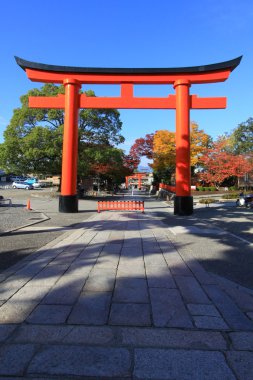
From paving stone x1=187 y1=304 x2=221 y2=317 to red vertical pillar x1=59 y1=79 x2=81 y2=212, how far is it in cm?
1244

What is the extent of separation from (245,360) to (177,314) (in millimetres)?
1000

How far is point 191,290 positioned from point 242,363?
1.75 metres

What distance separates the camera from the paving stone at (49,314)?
3.32m

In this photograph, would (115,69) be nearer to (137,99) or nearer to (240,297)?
(137,99)

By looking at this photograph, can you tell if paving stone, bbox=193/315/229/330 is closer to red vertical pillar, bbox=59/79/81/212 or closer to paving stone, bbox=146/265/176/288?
paving stone, bbox=146/265/176/288

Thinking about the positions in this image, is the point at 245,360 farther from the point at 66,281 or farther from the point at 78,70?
the point at 78,70

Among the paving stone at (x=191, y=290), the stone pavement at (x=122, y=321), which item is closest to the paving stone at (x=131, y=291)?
the stone pavement at (x=122, y=321)

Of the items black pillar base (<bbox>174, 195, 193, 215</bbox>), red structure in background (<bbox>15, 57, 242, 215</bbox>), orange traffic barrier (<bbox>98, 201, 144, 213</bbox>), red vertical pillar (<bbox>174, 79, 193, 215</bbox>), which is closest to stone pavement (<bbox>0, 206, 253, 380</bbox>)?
black pillar base (<bbox>174, 195, 193, 215</bbox>)

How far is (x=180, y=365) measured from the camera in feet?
8.32

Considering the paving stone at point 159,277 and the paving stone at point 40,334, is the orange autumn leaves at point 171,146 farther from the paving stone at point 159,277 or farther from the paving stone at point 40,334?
the paving stone at point 40,334

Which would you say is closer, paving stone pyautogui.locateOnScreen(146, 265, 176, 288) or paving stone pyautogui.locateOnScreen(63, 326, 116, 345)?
paving stone pyautogui.locateOnScreen(63, 326, 116, 345)

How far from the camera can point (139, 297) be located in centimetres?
402

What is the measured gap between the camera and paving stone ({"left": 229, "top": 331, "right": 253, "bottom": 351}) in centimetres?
286

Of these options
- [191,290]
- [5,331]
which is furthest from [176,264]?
[5,331]
